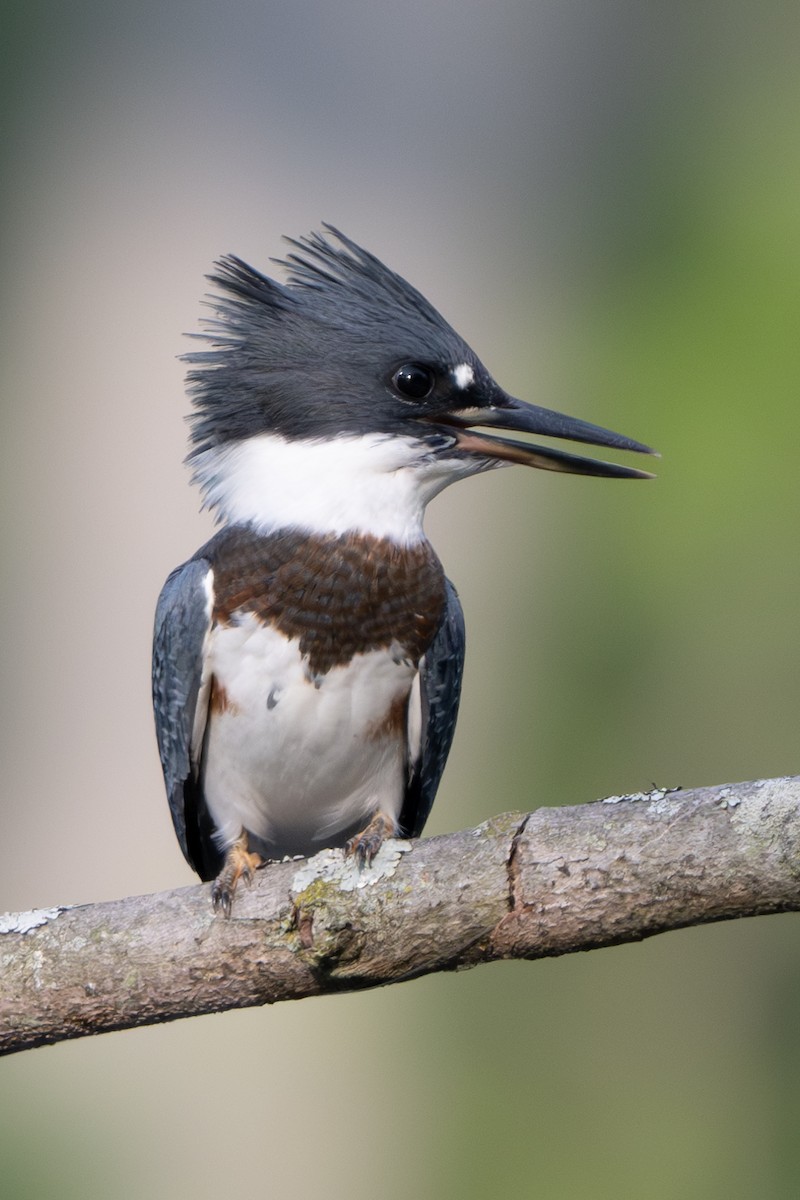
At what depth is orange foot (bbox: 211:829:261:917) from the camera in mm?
1805

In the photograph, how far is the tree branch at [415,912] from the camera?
60.6 inches

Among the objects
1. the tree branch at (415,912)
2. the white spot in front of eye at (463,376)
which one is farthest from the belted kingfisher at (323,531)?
the tree branch at (415,912)

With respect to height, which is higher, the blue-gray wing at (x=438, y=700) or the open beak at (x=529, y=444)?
the open beak at (x=529, y=444)

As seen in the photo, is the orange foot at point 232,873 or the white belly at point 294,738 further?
the white belly at point 294,738

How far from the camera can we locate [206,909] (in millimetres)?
1804

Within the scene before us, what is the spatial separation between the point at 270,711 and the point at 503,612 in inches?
122

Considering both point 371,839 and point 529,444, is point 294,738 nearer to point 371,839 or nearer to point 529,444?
point 371,839

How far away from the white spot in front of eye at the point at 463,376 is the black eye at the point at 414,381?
0.03 m

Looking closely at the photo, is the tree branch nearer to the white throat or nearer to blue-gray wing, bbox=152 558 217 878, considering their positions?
blue-gray wing, bbox=152 558 217 878

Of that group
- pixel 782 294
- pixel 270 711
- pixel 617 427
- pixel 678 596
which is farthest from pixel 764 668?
pixel 270 711

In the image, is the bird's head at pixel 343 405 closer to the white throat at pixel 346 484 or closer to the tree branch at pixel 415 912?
the white throat at pixel 346 484

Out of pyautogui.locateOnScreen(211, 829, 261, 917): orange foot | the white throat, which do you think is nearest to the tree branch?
pyautogui.locateOnScreen(211, 829, 261, 917): orange foot

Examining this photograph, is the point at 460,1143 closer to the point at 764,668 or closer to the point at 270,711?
the point at 764,668

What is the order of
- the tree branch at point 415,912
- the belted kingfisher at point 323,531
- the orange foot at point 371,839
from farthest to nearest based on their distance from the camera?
the belted kingfisher at point 323,531 → the orange foot at point 371,839 → the tree branch at point 415,912
